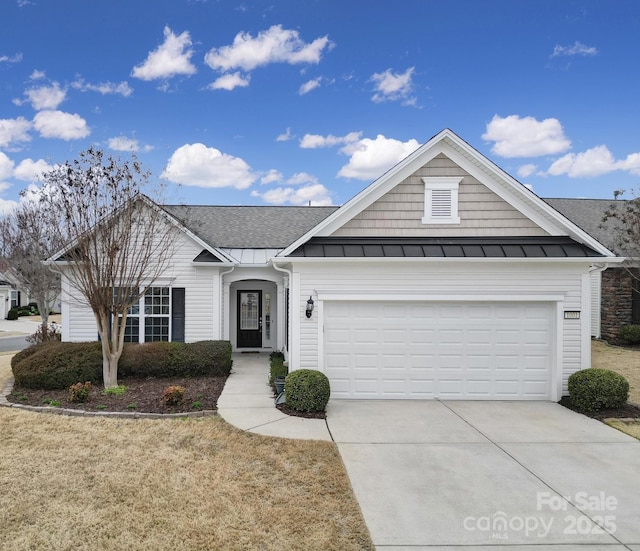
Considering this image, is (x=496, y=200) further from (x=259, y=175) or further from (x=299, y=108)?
(x=259, y=175)

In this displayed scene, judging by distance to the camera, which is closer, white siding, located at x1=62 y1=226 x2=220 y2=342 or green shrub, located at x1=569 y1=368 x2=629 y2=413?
green shrub, located at x1=569 y1=368 x2=629 y2=413

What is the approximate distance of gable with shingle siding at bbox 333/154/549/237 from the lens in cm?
1005

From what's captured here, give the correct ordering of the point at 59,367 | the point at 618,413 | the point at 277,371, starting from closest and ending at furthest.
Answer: the point at 618,413, the point at 59,367, the point at 277,371

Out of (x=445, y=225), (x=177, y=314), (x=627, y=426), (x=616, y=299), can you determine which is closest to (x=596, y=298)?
(x=616, y=299)

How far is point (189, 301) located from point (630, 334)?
55.9ft

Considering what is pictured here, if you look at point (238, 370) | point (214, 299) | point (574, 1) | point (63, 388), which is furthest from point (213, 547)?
point (574, 1)

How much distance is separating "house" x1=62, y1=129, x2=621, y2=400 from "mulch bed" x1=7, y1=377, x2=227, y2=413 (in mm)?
2255

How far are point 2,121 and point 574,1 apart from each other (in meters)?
20.2

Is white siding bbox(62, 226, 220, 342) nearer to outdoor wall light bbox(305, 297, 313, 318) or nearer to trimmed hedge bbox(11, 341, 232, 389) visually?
trimmed hedge bbox(11, 341, 232, 389)

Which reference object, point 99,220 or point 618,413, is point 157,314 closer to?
point 99,220

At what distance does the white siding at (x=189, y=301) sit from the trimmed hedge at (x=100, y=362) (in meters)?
1.58

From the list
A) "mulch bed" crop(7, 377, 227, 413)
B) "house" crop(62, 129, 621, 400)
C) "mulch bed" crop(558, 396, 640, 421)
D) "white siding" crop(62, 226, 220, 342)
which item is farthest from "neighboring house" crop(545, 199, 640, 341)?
"mulch bed" crop(7, 377, 227, 413)

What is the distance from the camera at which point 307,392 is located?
27.5 feet

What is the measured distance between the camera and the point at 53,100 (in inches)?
600
